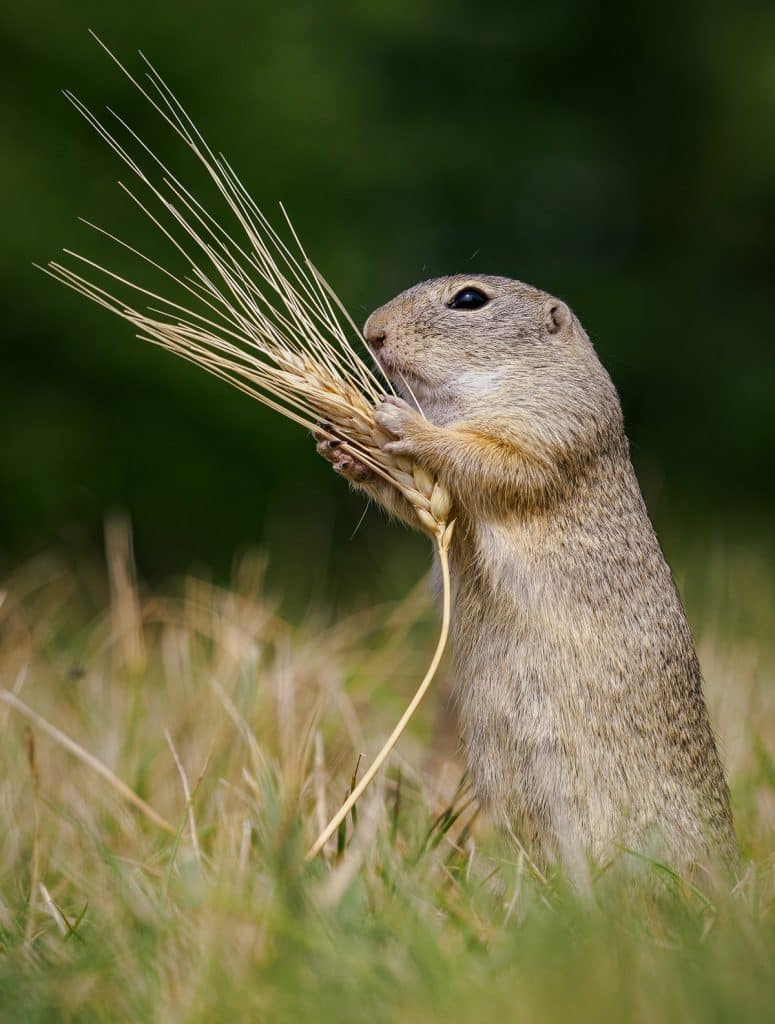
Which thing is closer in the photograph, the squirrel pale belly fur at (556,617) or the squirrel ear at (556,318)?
the squirrel pale belly fur at (556,617)

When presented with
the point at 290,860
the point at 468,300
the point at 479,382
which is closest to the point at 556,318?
the point at 468,300

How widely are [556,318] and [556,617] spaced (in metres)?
1.04

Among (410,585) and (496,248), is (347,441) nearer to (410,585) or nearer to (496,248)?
(410,585)

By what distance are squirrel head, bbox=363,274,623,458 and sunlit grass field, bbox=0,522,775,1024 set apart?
1.00 meters

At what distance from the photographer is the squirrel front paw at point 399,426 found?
3.50 m

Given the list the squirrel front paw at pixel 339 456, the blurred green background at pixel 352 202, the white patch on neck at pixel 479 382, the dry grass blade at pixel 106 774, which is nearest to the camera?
the squirrel front paw at pixel 339 456

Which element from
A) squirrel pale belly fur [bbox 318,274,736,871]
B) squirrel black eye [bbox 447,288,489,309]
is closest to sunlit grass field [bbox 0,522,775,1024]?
squirrel pale belly fur [bbox 318,274,736,871]

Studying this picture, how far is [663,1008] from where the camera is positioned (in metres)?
2.01

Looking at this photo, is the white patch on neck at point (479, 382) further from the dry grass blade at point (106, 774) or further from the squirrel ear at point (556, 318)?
the dry grass blade at point (106, 774)

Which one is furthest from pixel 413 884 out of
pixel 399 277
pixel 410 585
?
pixel 399 277

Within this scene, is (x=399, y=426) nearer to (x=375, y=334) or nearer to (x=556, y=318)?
(x=375, y=334)

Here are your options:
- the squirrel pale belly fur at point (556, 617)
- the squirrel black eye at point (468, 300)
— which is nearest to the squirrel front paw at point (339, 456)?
the squirrel pale belly fur at point (556, 617)

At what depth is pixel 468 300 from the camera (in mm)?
4043

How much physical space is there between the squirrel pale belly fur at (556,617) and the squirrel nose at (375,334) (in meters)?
0.01
